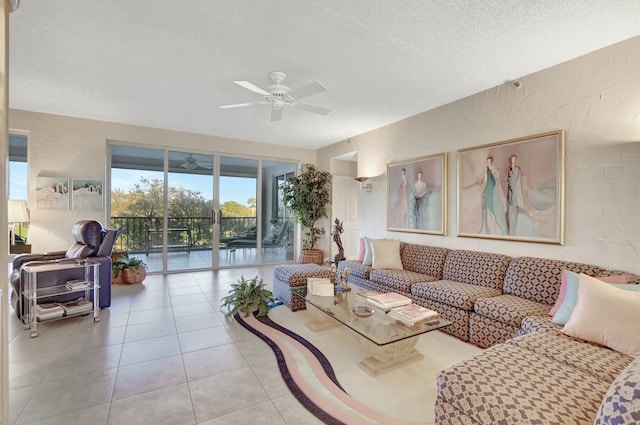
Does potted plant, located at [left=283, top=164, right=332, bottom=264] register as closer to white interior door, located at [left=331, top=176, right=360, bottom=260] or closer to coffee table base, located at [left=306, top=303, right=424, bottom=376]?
white interior door, located at [left=331, top=176, right=360, bottom=260]

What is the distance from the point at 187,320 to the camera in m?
3.22

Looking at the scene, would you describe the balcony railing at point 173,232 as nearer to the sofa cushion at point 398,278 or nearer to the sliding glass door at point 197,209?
the sliding glass door at point 197,209

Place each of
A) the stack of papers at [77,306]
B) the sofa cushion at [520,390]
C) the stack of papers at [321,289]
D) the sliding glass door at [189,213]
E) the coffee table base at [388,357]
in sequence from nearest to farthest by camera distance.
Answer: the sofa cushion at [520,390] → the coffee table base at [388,357] → the stack of papers at [321,289] → the stack of papers at [77,306] → the sliding glass door at [189,213]

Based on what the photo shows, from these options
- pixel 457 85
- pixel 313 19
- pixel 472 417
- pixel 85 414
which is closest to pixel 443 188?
pixel 457 85

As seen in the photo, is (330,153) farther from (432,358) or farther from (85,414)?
(85,414)

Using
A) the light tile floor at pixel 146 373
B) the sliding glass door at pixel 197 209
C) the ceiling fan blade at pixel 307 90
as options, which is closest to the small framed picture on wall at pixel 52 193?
the sliding glass door at pixel 197 209

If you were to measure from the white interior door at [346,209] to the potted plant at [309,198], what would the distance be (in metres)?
0.22

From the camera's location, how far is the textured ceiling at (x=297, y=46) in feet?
6.91

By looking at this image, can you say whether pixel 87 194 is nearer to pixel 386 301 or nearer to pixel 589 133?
pixel 386 301

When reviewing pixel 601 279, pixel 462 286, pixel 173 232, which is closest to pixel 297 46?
pixel 462 286

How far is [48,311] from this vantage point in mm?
2977

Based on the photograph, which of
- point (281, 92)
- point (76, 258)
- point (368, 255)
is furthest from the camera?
point (368, 255)

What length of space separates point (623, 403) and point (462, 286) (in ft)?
7.20

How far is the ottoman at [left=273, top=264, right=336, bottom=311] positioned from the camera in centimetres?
356
